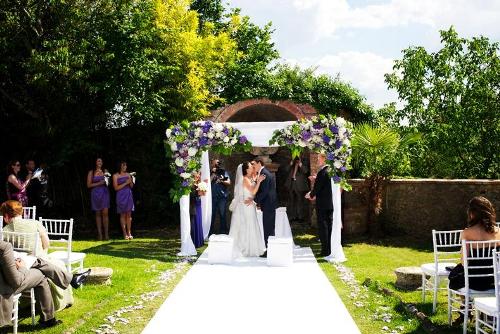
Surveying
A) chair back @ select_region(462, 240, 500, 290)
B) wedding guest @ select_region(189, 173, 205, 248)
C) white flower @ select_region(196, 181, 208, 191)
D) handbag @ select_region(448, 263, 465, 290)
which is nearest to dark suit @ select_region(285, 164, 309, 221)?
wedding guest @ select_region(189, 173, 205, 248)

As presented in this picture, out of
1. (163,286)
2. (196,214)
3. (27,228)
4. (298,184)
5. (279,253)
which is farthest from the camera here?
(298,184)

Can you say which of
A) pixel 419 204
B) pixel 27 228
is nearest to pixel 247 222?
pixel 419 204

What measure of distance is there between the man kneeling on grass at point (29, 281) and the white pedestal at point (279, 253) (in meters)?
3.66

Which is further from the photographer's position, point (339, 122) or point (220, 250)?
point (339, 122)

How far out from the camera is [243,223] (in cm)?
994

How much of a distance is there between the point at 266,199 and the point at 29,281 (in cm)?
527

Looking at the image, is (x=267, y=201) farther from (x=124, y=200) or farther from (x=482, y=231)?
(x=482, y=231)

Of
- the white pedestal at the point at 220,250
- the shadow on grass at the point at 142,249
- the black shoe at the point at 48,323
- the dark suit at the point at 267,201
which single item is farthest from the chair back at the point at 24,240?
the dark suit at the point at 267,201

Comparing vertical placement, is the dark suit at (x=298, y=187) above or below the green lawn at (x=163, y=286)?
above

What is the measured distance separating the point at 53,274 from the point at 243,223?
4.74 m

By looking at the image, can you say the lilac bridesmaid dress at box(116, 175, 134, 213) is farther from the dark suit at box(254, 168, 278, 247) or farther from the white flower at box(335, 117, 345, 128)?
the white flower at box(335, 117, 345, 128)

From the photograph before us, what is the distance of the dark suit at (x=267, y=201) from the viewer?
991 cm

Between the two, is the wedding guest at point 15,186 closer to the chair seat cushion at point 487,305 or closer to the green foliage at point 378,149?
the green foliage at point 378,149

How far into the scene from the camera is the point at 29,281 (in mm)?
5273
